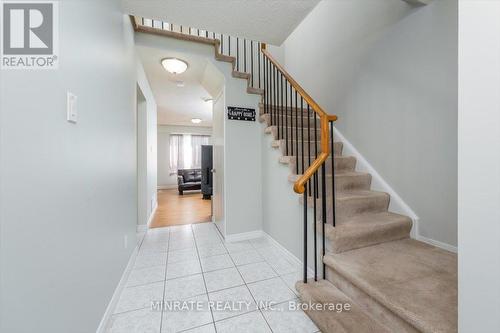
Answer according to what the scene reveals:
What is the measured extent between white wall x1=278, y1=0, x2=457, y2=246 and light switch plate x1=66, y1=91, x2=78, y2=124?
269 cm

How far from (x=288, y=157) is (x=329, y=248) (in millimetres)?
1000

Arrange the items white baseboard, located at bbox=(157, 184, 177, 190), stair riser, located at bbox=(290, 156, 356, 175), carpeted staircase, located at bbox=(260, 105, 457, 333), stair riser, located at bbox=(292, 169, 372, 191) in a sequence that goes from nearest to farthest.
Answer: carpeted staircase, located at bbox=(260, 105, 457, 333) → stair riser, located at bbox=(292, 169, 372, 191) → stair riser, located at bbox=(290, 156, 356, 175) → white baseboard, located at bbox=(157, 184, 177, 190)

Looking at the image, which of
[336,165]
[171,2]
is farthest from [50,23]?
[336,165]

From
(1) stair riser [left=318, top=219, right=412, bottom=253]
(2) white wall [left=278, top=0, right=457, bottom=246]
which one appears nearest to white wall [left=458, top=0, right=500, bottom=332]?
(1) stair riser [left=318, top=219, right=412, bottom=253]

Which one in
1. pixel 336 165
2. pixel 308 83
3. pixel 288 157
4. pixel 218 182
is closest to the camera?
pixel 288 157

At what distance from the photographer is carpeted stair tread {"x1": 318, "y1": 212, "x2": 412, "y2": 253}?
170 cm

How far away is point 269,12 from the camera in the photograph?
1.89 metres

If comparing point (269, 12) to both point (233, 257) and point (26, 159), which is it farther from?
point (233, 257)

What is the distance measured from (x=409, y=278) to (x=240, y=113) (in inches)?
96.3

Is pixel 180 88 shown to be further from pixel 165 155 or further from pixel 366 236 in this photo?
pixel 165 155

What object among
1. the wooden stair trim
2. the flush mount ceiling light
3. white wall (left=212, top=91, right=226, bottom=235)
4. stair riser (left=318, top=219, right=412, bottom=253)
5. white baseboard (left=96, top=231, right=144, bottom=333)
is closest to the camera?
white baseboard (left=96, top=231, right=144, bottom=333)

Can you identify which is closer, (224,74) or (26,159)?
(26,159)

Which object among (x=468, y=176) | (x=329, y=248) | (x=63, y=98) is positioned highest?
(x=63, y=98)

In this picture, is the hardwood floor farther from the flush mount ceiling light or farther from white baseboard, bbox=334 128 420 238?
white baseboard, bbox=334 128 420 238
